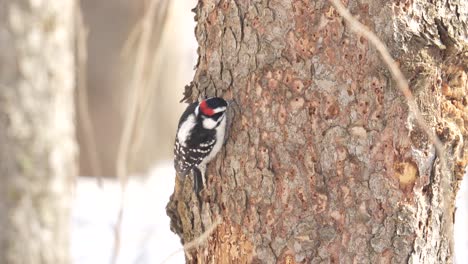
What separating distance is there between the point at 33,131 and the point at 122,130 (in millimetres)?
3664

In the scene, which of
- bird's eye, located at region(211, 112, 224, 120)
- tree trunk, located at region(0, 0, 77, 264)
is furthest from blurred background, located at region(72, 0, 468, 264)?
bird's eye, located at region(211, 112, 224, 120)

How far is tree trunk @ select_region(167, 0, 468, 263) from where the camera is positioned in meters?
2.64

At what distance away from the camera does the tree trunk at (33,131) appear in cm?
404

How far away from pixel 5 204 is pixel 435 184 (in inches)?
89.2

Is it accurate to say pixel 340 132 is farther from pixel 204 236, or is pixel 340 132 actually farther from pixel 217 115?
pixel 204 236

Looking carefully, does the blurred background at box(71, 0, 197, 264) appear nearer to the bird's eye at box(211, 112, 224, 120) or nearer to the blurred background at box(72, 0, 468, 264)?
the blurred background at box(72, 0, 468, 264)

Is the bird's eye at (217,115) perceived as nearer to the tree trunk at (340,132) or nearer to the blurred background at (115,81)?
the tree trunk at (340,132)

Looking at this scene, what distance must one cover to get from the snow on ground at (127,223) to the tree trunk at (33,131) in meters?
1.16

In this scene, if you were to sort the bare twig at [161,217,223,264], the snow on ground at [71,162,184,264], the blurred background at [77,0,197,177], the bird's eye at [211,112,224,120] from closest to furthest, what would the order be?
the bare twig at [161,217,223,264] → the bird's eye at [211,112,224,120] → the snow on ground at [71,162,184,264] → the blurred background at [77,0,197,177]

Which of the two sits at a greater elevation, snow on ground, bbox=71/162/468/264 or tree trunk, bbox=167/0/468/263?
tree trunk, bbox=167/0/468/263

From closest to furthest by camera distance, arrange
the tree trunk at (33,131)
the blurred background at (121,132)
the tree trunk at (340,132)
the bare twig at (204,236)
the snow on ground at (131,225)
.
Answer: the tree trunk at (340,132) < the bare twig at (204,236) < the tree trunk at (33,131) < the snow on ground at (131,225) < the blurred background at (121,132)

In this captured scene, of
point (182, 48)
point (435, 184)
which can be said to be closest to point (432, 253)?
point (435, 184)

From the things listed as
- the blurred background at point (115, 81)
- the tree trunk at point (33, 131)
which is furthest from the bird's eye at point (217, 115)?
the blurred background at point (115, 81)

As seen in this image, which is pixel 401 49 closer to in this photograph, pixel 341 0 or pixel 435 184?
pixel 341 0
